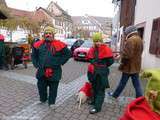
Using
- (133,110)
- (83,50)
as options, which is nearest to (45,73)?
(133,110)

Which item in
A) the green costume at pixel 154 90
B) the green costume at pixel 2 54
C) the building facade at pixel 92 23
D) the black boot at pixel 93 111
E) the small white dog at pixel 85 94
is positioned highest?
the building facade at pixel 92 23

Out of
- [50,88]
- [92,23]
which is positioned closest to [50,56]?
[50,88]

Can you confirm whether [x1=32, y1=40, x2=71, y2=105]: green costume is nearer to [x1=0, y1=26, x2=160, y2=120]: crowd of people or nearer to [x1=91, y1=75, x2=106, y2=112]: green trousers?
[x1=0, y1=26, x2=160, y2=120]: crowd of people

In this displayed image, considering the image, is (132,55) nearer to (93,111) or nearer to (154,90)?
(93,111)

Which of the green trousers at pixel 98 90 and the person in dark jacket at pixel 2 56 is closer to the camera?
the green trousers at pixel 98 90

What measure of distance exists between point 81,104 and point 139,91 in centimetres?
141

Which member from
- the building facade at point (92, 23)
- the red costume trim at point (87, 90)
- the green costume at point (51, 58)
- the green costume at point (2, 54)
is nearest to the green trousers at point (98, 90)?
the red costume trim at point (87, 90)

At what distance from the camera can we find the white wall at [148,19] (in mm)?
9859

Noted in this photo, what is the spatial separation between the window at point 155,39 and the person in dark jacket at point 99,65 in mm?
4515

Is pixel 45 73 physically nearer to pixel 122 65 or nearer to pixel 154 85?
pixel 122 65

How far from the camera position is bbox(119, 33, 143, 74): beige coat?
5703 mm

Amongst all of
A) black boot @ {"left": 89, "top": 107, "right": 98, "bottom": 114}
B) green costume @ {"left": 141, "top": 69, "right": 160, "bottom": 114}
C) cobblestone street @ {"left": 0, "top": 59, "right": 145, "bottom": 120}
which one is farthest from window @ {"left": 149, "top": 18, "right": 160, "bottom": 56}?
green costume @ {"left": 141, "top": 69, "right": 160, "bottom": 114}

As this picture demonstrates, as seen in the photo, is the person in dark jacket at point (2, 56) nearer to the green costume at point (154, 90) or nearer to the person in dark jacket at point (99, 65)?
the person in dark jacket at point (99, 65)

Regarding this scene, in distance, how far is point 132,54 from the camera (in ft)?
19.1
